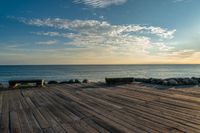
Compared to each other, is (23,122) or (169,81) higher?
(169,81)

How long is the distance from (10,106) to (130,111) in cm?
383

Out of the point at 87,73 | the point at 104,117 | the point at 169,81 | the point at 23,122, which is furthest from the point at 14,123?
the point at 87,73

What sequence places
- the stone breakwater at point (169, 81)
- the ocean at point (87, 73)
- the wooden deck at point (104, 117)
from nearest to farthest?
the wooden deck at point (104, 117)
the stone breakwater at point (169, 81)
the ocean at point (87, 73)

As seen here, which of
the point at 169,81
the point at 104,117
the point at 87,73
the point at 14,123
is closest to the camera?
the point at 14,123

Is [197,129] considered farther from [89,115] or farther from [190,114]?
[89,115]

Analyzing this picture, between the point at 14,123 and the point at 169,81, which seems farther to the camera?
the point at 169,81

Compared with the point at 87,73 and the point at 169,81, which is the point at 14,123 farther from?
the point at 87,73

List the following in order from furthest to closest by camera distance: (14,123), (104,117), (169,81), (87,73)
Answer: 1. (87,73)
2. (169,81)
3. (104,117)
4. (14,123)

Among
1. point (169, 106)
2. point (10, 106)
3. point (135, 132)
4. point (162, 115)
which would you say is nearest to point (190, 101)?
point (169, 106)

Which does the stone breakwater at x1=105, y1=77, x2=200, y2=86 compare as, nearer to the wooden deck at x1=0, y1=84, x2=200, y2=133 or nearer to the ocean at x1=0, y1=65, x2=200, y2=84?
the wooden deck at x1=0, y1=84, x2=200, y2=133

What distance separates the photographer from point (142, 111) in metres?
5.29

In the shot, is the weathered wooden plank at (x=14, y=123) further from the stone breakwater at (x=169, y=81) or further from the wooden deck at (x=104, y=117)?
the stone breakwater at (x=169, y=81)

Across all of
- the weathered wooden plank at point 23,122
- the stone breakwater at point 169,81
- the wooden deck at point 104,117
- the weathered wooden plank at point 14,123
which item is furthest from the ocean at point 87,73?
the weathered wooden plank at point 14,123

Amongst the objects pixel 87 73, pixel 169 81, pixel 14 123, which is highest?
pixel 169 81
